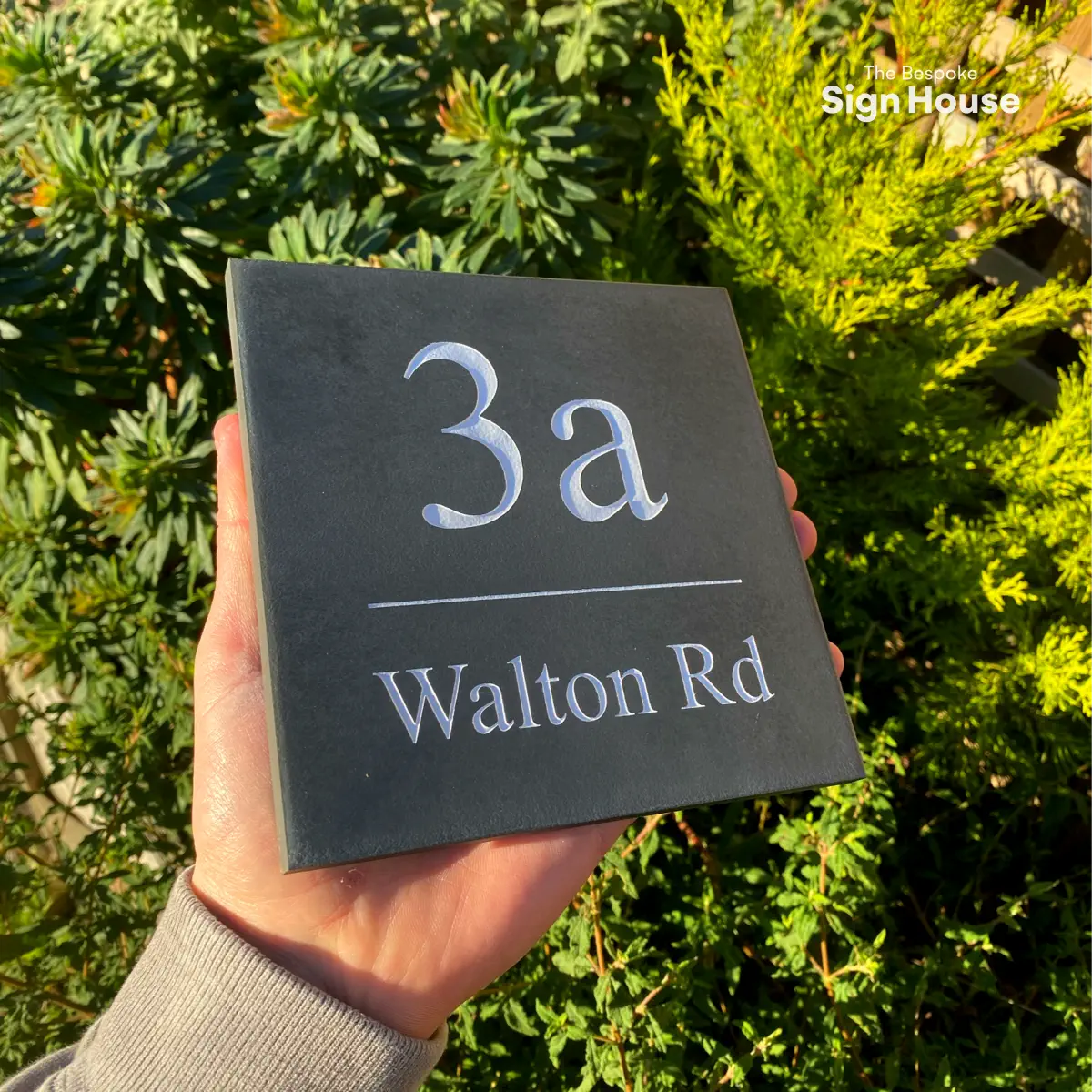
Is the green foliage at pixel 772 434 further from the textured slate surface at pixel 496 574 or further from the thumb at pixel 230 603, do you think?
the textured slate surface at pixel 496 574

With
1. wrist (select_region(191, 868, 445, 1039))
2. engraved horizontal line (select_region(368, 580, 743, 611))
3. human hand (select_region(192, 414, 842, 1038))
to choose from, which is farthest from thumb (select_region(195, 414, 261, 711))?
engraved horizontal line (select_region(368, 580, 743, 611))

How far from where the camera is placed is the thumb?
1335 mm

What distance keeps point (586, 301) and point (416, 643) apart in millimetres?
592

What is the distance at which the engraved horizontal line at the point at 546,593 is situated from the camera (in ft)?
3.25

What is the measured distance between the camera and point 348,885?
121 cm

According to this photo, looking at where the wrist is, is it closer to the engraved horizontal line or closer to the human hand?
the human hand

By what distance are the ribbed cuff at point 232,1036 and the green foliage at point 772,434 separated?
442mm

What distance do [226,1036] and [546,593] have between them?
0.71 m

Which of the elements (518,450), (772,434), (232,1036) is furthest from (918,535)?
(232,1036)

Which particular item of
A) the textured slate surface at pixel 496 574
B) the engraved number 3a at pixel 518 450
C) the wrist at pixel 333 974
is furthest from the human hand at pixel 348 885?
the engraved number 3a at pixel 518 450

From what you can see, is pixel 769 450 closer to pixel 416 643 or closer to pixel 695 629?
pixel 695 629

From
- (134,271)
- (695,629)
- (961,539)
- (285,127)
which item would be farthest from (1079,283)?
(134,271)

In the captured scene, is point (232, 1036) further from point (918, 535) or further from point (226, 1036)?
point (918, 535)

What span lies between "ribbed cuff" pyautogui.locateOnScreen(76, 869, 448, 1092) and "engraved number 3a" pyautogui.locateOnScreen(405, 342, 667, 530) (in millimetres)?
660
